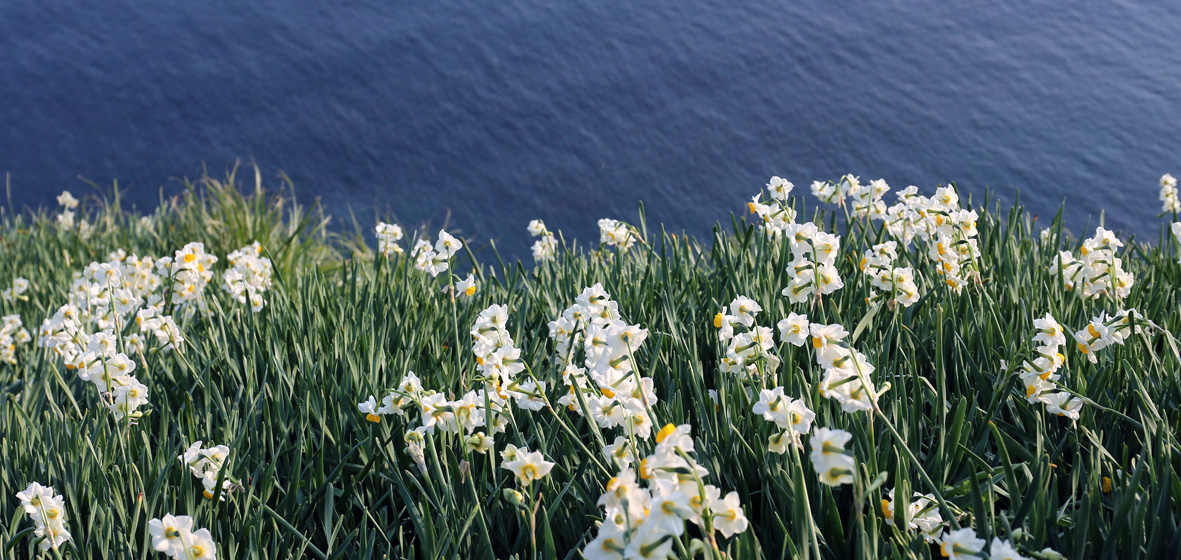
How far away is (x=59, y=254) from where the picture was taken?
186 inches

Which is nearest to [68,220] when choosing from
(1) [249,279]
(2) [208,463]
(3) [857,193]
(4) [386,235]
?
(1) [249,279]

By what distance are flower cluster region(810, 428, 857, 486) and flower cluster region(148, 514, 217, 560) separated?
109 centimetres

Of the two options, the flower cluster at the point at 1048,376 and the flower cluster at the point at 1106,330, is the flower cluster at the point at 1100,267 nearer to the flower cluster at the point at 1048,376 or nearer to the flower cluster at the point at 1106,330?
the flower cluster at the point at 1106,330

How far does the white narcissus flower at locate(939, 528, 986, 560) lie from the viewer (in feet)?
4.41

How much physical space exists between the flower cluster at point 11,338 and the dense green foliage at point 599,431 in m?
0.09

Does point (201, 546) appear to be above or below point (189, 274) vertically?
below

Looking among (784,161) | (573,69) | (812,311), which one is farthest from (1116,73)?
(812,311)

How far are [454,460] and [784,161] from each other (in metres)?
5.16

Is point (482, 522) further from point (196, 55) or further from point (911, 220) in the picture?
point (196, 55)

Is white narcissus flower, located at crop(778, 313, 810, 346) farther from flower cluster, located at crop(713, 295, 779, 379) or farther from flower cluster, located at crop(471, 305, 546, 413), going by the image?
flower cluster, located at crop(471, 305, 546, 413)

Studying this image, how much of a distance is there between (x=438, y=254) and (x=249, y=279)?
962mm

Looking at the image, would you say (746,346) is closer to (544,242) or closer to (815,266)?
(815,266)

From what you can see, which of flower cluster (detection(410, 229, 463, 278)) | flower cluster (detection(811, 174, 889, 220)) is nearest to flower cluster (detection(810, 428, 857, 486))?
flower cluster (detection(410, 229, 463, 278))

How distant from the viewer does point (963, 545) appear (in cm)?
134
